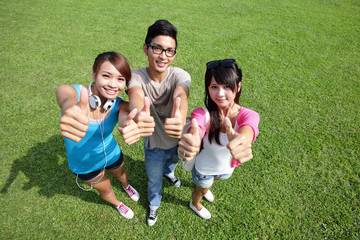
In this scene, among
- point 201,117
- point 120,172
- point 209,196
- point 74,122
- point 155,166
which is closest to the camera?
point 74,122

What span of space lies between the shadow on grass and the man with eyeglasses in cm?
114

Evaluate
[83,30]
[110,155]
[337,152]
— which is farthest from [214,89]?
[83,30]

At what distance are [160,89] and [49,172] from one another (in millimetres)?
2444

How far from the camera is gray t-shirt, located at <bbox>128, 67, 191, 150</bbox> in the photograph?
71.7 inches

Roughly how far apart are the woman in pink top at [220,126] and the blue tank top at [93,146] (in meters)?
0.78

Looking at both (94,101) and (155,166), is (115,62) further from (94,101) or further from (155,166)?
(155,166)

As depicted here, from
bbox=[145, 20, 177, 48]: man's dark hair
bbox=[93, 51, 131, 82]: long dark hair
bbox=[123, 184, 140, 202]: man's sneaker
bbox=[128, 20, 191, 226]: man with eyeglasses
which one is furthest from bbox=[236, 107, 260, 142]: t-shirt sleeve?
bbox=[123, 184, 140, 202]: man's sneaker

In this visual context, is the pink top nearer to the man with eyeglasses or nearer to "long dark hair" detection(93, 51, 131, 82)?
the man with eyeglasses

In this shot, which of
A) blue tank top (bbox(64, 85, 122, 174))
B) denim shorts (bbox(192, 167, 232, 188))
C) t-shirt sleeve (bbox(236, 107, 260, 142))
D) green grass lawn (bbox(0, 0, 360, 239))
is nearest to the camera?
t-shirt sleeve (bbox(236, 107, 260, 142))

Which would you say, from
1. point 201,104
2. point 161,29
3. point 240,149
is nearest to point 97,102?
point 161,29

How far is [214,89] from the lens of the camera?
163 cm

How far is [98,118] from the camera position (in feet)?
5.64

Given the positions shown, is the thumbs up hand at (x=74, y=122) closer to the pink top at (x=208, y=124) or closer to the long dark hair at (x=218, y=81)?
the pink top at (x=208, y=124)

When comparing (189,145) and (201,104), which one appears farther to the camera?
(201,104)
